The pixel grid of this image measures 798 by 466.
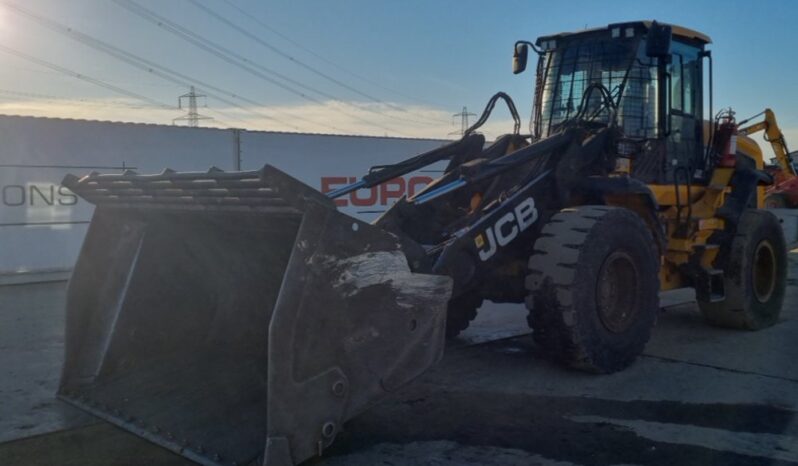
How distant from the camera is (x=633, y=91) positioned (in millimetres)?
7398

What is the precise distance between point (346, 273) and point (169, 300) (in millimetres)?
1941

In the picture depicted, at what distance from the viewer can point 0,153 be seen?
12211mm

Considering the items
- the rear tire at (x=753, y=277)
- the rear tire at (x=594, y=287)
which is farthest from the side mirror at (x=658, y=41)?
the rear tire at (x=753, y=277)

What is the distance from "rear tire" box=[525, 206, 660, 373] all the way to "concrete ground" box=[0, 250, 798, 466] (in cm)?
25

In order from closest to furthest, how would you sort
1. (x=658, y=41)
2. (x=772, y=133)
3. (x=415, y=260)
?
1. (x=415, y=260)
2. (x=658, y=41)
3. (x=772, y=133)

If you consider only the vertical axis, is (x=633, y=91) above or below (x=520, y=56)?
below

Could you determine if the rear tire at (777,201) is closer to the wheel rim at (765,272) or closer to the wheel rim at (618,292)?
the wheel rim at (765,272)

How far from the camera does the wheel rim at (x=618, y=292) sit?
6.29m

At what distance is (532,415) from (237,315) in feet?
6.96

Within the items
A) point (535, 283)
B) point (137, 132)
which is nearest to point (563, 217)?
point (535, 283)

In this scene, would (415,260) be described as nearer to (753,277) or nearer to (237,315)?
(237,315)

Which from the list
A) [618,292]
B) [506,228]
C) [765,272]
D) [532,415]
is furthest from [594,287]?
[765,272]

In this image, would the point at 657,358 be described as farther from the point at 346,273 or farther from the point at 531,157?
the point at 346,273

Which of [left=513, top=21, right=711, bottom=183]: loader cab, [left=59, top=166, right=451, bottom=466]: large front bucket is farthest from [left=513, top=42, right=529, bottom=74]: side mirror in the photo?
[left=59, top=166, right=451, bottom=466]: large front bucket
